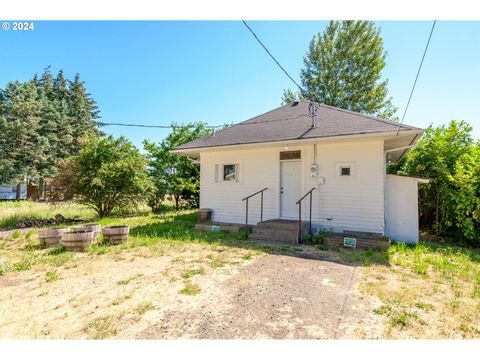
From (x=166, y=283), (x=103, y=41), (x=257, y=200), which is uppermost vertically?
(x=103, y=41)

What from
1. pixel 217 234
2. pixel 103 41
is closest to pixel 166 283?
pixel 217 234

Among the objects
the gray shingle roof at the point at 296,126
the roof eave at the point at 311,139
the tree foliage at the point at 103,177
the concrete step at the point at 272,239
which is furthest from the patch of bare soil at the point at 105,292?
the tree foliage at the point at 103,177

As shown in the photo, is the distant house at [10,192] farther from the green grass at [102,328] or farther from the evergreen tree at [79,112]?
the green grass at [102,328]

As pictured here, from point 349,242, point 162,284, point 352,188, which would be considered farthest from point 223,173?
point 162,284

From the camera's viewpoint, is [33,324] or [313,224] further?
[313,224]

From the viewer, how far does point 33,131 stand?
26312 mm

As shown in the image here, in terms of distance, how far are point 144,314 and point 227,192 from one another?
633 cm

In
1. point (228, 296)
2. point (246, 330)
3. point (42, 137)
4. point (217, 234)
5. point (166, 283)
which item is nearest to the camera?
point (246, 330)

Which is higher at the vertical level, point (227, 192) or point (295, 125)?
point (295, 125)

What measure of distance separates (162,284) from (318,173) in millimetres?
5460

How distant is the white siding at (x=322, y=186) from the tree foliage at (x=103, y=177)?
3966mm

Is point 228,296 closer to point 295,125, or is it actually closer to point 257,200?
point 257,200

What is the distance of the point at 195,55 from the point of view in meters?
8.66

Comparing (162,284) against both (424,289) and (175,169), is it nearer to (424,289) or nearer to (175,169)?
(424,289)
